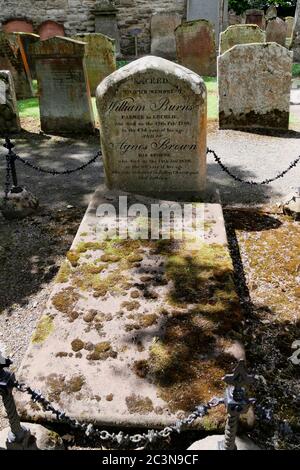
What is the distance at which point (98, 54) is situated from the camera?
11.0 meters

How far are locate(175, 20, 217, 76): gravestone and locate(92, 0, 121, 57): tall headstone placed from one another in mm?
4643

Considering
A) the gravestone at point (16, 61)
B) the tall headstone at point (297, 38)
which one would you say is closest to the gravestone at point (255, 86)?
the gravestone at point (16, 61)

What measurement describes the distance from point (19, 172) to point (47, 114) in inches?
92.5

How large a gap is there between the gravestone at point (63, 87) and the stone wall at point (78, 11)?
10.1 m

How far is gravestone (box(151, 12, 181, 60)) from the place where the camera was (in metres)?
16.6

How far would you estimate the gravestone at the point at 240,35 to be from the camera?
12.2 metres

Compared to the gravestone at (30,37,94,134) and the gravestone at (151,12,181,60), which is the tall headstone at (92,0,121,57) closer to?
the gravestone at (151,12,181,60)

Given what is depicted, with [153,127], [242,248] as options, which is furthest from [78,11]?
[242,248]

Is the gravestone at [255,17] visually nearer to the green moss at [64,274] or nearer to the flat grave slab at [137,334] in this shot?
the flat grave slab at [137,334]

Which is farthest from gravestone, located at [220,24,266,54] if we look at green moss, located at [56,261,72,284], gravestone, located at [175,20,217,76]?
green moss, located at [56,261,72,284]

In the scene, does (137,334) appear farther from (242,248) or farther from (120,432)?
(242,248)

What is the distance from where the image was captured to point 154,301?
333cm
